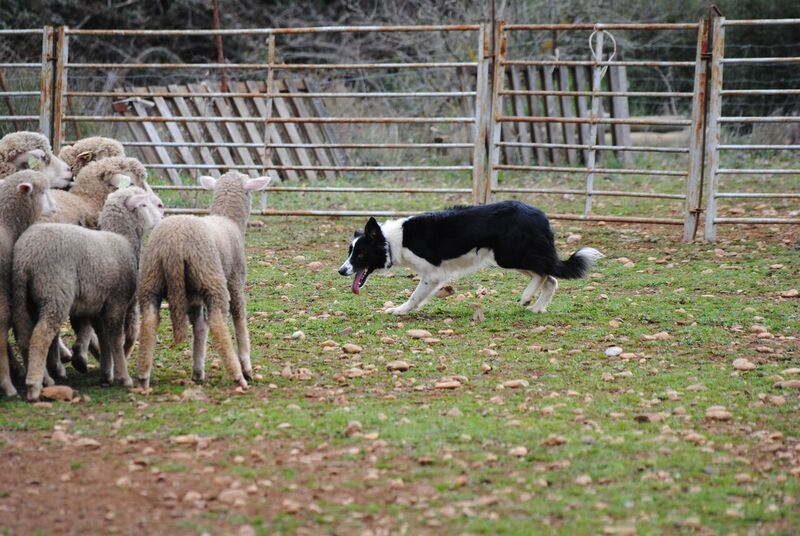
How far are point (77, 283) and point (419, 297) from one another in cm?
338

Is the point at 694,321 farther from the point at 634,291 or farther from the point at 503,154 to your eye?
the point at 503,154

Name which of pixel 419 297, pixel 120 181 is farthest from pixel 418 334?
pixel 120 181

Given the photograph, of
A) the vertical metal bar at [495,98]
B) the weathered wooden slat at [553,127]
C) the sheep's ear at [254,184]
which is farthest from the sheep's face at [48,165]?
the weathered wooden slat at [553,127]

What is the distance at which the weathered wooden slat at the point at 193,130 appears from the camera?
47.0ft

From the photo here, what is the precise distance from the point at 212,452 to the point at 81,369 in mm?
2221

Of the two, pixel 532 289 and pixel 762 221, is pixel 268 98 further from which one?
pixel 762 221

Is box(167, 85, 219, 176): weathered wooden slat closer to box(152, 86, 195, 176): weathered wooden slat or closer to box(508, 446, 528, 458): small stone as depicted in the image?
box(152, 86, 195, 176): weathered wooden slat

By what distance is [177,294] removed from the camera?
632 centimetres

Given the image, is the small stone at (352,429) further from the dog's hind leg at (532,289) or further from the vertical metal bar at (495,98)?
the vertical metal bar at (495,98)

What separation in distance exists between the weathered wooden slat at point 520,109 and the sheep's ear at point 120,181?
961cm

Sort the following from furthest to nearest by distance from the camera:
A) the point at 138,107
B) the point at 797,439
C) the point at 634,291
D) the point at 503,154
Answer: the point at 503,154 < the point at 138,107 < the point at 634,291 < the point at 797,439

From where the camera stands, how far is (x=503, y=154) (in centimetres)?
1697

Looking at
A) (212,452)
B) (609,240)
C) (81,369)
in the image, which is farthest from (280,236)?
(212,452)

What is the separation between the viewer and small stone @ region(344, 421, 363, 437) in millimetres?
5375
